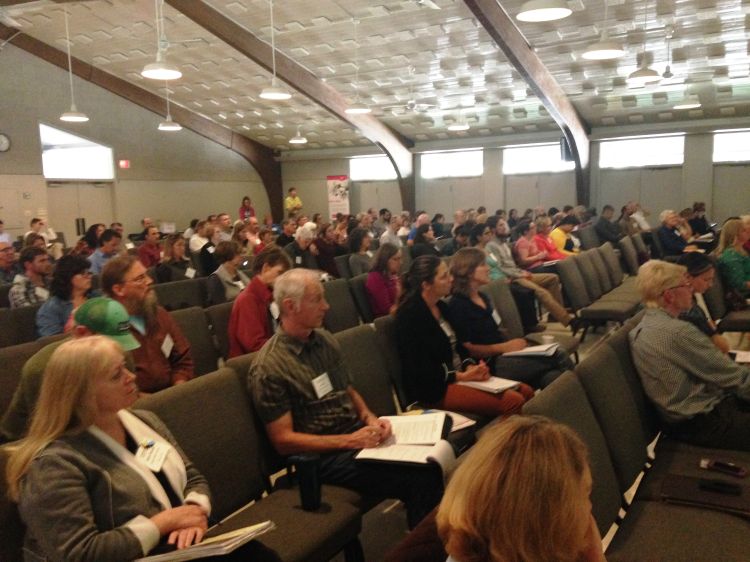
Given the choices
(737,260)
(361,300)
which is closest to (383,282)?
(361,300)

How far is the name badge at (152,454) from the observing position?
1.65 metres

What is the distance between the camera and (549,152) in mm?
14891

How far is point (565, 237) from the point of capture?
8.23 metres

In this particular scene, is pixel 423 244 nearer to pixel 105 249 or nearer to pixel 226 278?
pixel 226 278

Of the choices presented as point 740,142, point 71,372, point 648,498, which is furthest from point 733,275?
point 740,142


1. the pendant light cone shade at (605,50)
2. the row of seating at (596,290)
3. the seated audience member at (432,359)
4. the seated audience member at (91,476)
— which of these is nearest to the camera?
the seated audience member at (91,476)

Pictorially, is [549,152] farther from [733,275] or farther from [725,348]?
[725,348]

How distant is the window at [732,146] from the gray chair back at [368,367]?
1293 cm

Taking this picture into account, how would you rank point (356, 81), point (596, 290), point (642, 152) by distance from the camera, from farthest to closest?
point (642, 152) < point (356, 81) < point (596, 290)

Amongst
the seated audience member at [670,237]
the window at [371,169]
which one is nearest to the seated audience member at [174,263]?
the seated audience member at [670,237]

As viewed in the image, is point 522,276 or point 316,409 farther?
point 522,276

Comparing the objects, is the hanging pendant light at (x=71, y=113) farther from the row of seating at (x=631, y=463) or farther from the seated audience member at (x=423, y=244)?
the row of seating at (x=631, y=463)

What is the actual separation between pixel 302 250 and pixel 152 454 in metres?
5.25

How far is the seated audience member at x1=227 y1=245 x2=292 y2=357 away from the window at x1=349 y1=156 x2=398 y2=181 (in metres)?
13.7
